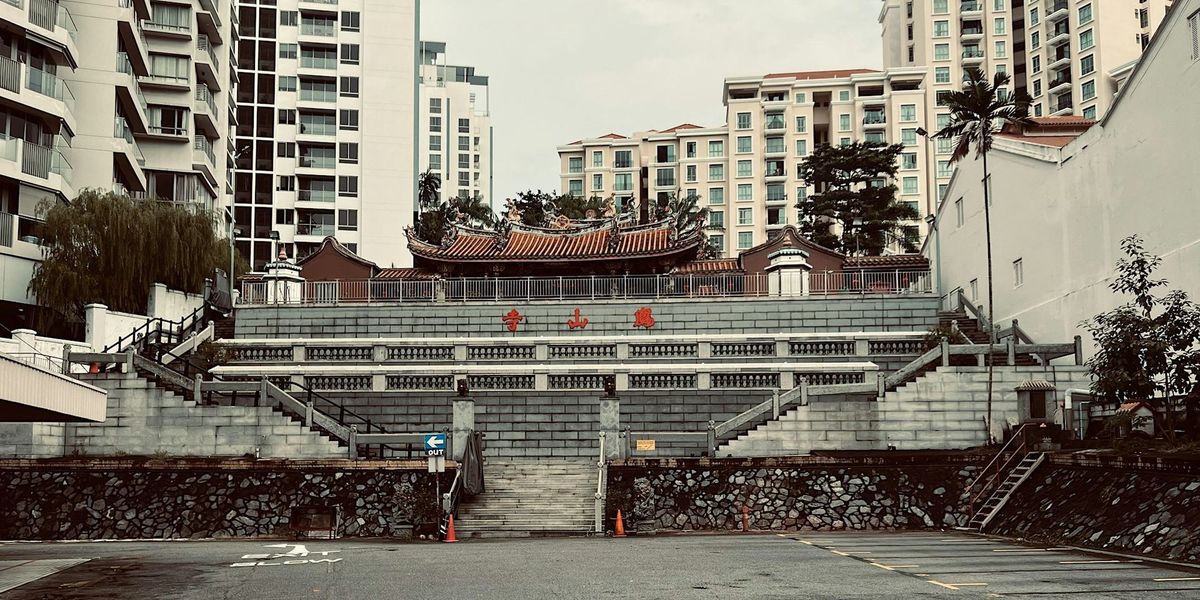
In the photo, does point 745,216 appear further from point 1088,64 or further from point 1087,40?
point 1087,40

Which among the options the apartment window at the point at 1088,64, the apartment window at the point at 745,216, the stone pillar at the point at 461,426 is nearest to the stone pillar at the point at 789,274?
the stone pillar at the point at 461,426

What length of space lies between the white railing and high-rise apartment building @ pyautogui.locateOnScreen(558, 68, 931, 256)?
213 ft

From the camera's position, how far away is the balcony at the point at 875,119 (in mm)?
112188

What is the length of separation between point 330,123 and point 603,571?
72.5 metres

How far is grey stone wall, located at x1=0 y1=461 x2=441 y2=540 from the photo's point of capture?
28453 mm

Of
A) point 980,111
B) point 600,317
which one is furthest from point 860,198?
point 980,111

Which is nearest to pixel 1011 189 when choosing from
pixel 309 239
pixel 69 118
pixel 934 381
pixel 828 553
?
pixel 934 381

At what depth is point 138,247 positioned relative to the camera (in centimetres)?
4612

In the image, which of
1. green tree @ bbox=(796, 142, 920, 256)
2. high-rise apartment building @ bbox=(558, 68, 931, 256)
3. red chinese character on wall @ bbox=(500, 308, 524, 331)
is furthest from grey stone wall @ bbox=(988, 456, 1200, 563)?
high-rise apartment building @ bbox=(558, 68, 931, 256)

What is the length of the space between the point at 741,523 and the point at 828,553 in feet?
25.6

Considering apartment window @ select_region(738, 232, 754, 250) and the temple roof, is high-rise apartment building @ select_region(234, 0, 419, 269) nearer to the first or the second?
the temple roof

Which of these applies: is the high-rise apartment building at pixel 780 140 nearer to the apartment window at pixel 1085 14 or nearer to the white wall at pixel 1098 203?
the apartment window at pixel 1085 14

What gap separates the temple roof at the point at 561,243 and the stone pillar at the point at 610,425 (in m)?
18.6

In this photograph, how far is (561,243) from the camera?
51.4m
